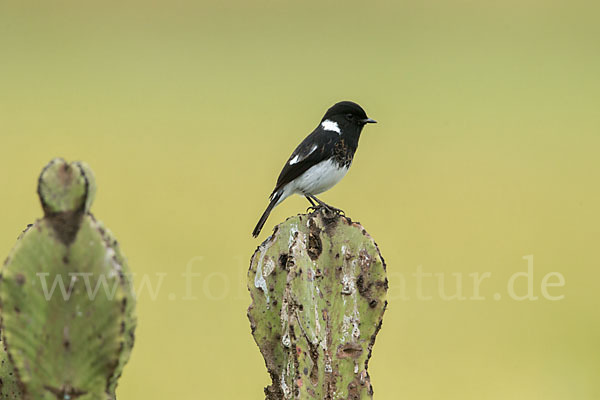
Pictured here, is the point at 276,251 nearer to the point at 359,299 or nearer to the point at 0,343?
the point at 359,299

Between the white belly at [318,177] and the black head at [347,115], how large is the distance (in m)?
0.29

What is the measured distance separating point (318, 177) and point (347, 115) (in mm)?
468

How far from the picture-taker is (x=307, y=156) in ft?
16.5

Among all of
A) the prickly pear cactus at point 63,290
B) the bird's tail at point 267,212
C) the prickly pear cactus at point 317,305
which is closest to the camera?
the prickly pear cactus at point 63,290

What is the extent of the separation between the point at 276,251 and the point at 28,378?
1158 millimetres

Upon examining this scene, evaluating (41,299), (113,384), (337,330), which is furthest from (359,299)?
(41,299)

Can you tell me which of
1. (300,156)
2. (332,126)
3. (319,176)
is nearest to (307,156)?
(300,156)

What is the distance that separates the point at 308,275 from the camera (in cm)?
321

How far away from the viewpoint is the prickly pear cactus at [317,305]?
317 centimetres

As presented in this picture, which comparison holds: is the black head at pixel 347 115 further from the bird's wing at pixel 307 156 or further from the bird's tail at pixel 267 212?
the bird's tail at pixel 267 212

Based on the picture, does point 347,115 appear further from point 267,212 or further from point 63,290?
point 63,290

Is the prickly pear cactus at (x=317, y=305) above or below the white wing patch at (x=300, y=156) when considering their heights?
below

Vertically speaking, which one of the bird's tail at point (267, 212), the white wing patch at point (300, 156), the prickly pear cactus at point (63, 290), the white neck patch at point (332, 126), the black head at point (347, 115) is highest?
the black head at point (347, 115)

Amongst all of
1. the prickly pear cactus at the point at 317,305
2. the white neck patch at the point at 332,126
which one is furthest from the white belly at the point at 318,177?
the prickly pear cactus at the point at 317,305
